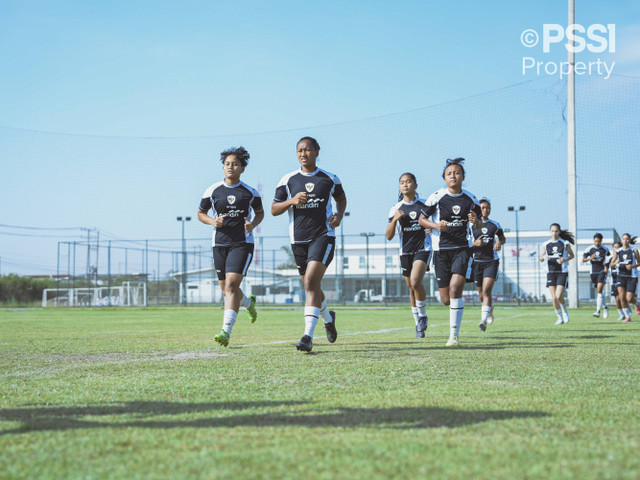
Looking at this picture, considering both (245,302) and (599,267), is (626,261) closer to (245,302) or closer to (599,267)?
(599,267)

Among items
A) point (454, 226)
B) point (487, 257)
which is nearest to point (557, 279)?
point (487, 257)

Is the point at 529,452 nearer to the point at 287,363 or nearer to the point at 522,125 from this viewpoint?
the point at 287,363

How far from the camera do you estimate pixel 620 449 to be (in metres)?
2.63

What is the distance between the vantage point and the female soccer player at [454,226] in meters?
8.42

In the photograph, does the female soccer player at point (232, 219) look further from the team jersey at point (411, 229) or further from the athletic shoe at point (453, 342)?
the team jersey at point (411, 229)

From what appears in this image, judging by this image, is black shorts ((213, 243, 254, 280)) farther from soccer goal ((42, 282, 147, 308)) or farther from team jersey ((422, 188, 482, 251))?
soccer goal ((42, 282, 147, 308))

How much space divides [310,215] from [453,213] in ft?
6.83

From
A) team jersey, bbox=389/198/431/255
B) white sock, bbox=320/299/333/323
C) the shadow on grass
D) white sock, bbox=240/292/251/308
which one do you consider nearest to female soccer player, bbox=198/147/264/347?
white sock, bbox=320/299/333/323

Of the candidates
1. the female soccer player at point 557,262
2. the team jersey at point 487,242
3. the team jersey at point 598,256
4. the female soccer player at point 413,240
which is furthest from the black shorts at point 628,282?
the female soccer player at point 413,240

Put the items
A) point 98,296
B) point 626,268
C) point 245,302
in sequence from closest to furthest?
point 245,302 → point 626,268 → point 98,296

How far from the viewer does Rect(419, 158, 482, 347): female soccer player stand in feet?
27.6

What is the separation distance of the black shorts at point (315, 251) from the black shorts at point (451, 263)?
1823 millimetres

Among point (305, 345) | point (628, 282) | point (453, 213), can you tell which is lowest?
point (305, 345)

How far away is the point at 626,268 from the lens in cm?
1778
